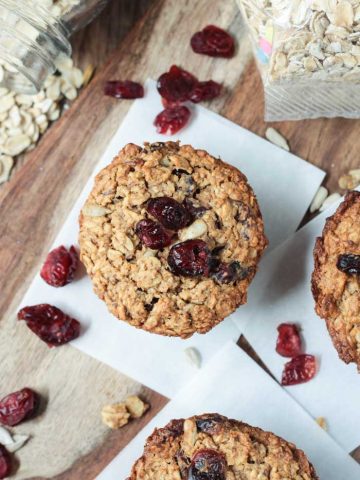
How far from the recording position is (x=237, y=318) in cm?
232

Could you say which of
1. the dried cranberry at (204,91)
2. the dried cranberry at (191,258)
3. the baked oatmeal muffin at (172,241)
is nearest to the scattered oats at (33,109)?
the dried cranberry at (204,91)

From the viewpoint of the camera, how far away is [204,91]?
Answer: 7.70 ft

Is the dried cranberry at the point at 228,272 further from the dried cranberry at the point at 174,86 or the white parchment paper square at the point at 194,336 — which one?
the dried cranberry at the point at 174,86

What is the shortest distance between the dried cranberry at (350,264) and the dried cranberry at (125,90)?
30.8 inches

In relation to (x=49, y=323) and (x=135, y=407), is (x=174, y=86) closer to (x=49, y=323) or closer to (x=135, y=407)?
(x=49, y=323)

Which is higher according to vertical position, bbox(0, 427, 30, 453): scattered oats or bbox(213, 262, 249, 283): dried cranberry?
bbox(213, 262, 249, 283): dried cranberry

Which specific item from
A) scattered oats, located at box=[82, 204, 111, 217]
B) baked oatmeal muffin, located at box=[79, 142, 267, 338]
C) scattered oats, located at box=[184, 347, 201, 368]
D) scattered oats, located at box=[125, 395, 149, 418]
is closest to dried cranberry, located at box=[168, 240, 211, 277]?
baked oatmeal muffin, located at box=[79, 142, 267, 338]

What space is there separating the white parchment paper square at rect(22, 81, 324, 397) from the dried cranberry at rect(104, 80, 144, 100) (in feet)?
0.61

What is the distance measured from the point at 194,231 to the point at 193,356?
482 millimetres

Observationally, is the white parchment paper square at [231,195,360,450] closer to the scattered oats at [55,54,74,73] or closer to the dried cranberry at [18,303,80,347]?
the dried cranberry at [18,303,80,347]

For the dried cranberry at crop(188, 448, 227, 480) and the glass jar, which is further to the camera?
the glass jar

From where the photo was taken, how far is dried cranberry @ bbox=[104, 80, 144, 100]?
2.36 m

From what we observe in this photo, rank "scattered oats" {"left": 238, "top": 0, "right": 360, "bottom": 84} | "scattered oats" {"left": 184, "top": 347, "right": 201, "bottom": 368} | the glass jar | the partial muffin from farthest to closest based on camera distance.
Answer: "scattered oats" {"left": 184, "top": 347, "right": 201, "bottom": 368}
the glass jar
the partial muffin
"scattered oats" {"left": 238, "top": 0, "right": 360, "bottom": 84}

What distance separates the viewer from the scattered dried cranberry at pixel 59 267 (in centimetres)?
230
